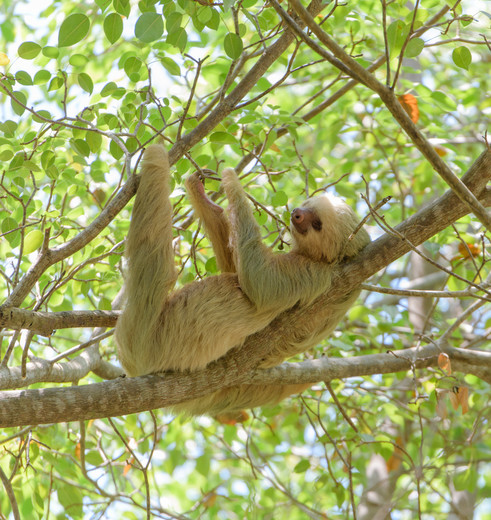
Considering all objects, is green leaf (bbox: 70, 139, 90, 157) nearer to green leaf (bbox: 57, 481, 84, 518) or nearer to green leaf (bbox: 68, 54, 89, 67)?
green leaf (bbox: 68, 54, 89, 67)

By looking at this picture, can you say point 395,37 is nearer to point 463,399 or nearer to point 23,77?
point 23,77

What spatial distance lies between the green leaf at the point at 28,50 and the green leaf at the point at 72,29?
0.47 meters

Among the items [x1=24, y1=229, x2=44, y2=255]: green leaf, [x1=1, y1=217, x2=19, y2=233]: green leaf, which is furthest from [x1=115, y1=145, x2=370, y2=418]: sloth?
[x1=1, y1=217, x2=19, y2=233]: green leaf

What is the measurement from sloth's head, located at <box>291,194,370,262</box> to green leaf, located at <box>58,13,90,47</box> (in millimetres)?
2206

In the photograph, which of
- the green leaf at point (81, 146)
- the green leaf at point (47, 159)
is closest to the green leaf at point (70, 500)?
the green leaf at point (47, 159)

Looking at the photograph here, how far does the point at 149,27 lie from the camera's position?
163 inches

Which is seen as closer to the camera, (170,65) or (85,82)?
(85,82)

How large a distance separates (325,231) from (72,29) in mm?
2449

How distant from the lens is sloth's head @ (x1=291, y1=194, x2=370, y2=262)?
4996 millimetres

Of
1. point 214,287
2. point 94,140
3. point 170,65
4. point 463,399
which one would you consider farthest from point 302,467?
point 170,65

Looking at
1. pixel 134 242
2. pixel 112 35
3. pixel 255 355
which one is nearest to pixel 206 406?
pixel 255 355

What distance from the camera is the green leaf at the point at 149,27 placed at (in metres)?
4.12

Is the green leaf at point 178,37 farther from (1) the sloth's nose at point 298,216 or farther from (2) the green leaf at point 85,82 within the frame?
(1) the sloth's nose at point 298,216

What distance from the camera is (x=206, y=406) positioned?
5.30 m
